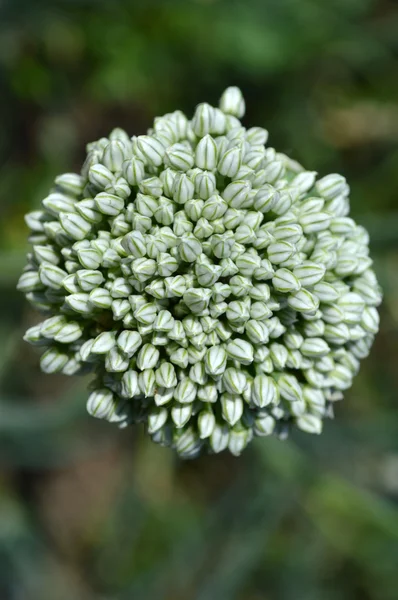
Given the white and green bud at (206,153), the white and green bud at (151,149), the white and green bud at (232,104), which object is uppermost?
the white and green bud at (232,104)

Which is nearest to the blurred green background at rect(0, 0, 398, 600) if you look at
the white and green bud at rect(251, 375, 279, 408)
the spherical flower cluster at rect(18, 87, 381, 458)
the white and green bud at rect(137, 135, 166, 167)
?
the spherical flower cluster at rect(18, 87, 381, 458)

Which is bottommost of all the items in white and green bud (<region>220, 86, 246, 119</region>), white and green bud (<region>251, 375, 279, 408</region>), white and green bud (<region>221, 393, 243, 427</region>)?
white and green bud (<region>221, 393, 243, 427</region>)

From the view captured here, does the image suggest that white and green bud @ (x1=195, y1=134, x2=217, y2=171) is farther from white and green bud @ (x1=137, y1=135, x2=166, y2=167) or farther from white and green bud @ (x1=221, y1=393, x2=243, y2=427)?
white and green bud @ (x1=221, y1=393, x2=243, y2=427)

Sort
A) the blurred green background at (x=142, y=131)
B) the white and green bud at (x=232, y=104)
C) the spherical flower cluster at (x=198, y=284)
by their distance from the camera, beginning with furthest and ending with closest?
1. the blurred green background at (x=142, y=131)
2. the white and green bud at (x=232, y=104)
3. the spherical flower cluster at (x=198, y=284)

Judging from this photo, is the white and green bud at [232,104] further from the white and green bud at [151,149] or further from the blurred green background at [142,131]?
the blurred green background at [142,131]

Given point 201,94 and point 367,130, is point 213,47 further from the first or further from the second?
point 367,130

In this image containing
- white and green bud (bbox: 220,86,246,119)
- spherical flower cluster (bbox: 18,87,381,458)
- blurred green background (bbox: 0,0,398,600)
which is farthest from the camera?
blurred green background (bbox: 0,0,398,600)

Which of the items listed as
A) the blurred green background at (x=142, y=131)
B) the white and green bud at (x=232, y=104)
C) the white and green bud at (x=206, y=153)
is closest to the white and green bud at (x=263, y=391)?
the white and green bud at (x=206, y=153)
